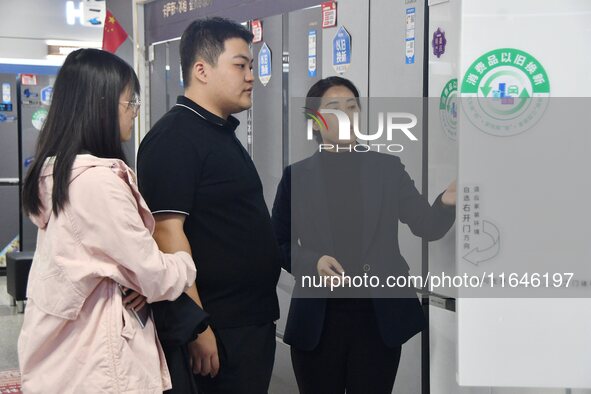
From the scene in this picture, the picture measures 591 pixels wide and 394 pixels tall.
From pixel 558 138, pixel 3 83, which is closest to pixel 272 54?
pixel 558 138

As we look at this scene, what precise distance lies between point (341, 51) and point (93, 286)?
204 centimetres

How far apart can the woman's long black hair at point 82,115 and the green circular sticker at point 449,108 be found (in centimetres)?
92

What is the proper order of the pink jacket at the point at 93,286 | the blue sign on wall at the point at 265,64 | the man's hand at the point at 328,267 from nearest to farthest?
the pink jacket at the point at 93,286
the man's hand at the point at 328,267
the blue sign on wall at the point at 265,64

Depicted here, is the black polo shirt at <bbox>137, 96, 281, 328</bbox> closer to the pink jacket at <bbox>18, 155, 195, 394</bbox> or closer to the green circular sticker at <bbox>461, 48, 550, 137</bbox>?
the pink jacket at <bbox>18, 155, 195, 394</bbox>

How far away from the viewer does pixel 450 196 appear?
2.12m

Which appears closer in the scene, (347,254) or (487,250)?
(487,250)

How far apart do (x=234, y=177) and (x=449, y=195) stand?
24.1 inches

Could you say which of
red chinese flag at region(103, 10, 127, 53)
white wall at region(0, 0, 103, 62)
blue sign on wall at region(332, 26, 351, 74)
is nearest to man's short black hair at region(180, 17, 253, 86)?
blue sign on wall at region(332, 26, 351, 74)

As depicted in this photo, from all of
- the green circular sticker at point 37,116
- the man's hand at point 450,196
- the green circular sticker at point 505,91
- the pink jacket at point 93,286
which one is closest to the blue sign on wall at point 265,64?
the man's hand at point 450,196

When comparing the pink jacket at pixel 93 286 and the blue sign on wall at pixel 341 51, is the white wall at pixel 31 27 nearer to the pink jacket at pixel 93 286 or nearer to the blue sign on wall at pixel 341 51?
the blue sign on wall at pixel 341 51

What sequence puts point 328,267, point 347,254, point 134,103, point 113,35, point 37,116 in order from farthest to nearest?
point 37,116 → point 113,35 → point 347,254 → point 328,267 → point 134,103

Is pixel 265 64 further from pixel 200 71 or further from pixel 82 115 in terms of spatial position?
pixel 82 115

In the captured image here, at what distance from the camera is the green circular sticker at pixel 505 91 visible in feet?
6.30

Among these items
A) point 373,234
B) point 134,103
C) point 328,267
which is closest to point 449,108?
point 373,234
